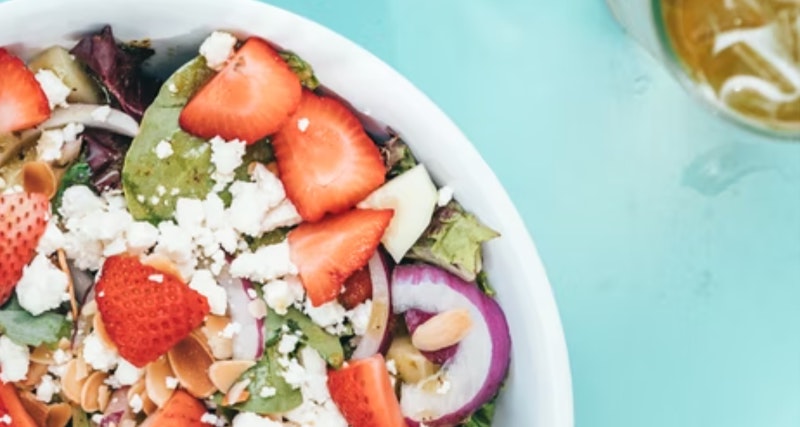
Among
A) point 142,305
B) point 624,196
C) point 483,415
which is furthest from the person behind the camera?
point 624,196

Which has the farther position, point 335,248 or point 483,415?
point 483,415

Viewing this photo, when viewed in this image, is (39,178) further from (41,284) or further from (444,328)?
(444,328)

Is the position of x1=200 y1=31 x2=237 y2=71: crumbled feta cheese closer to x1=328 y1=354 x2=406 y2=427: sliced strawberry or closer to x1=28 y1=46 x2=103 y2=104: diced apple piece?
x1=28 y1=46 x2=103 y2=104: diced apple piece

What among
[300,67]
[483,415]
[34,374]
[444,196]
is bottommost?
[483,415]

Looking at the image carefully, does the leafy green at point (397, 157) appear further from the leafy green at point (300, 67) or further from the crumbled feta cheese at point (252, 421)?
the crumbled feta cheese at point (252, 421)

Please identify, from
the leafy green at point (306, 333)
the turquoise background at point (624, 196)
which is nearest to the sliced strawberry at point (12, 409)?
→ the leafy green at point (306, 333)

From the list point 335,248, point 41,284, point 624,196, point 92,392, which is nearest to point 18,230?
point 41,284

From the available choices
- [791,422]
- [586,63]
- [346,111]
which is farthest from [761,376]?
[346,111]
